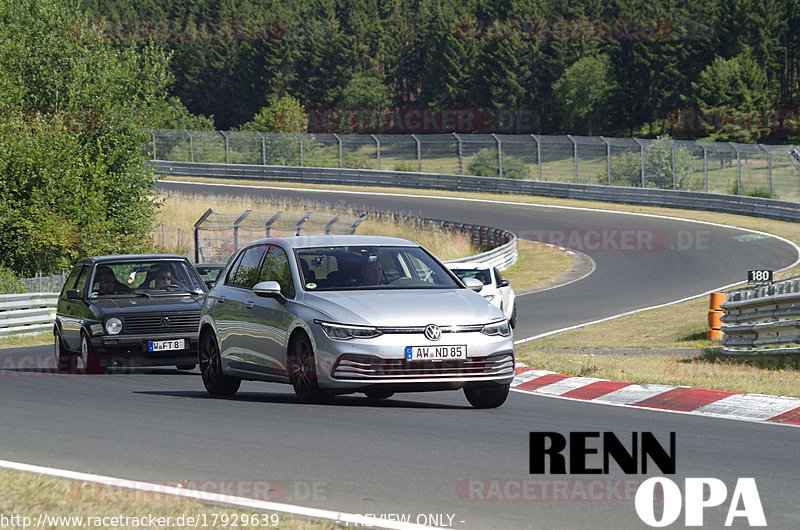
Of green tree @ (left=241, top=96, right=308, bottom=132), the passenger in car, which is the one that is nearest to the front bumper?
the passenger in car

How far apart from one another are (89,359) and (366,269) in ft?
18.7

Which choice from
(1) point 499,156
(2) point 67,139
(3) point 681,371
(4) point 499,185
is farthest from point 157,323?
(1) point 499,156

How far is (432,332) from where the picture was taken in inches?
377

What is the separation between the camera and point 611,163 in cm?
6028

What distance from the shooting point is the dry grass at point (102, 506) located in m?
5.60

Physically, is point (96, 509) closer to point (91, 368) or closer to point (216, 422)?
point (216, 422)

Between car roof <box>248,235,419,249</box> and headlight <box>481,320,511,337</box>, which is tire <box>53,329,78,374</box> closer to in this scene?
car roof <box>248,235,419,249</box>

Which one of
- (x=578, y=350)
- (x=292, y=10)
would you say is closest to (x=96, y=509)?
(x=578, y=350)

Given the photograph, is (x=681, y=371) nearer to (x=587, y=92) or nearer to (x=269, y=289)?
(x=269, y=289)

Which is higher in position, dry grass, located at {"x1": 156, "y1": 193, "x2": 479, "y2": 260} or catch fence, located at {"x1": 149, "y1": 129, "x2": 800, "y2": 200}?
catch fence, located at {"x1": 149, "y1": 129, "x2": 800, "y2": 200}

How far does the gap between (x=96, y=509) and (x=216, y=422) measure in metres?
3.52

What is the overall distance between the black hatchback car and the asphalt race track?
0.38 meters

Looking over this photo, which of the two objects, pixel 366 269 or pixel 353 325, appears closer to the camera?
pixel 353 325

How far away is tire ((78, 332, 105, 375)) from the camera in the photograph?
14.7m
